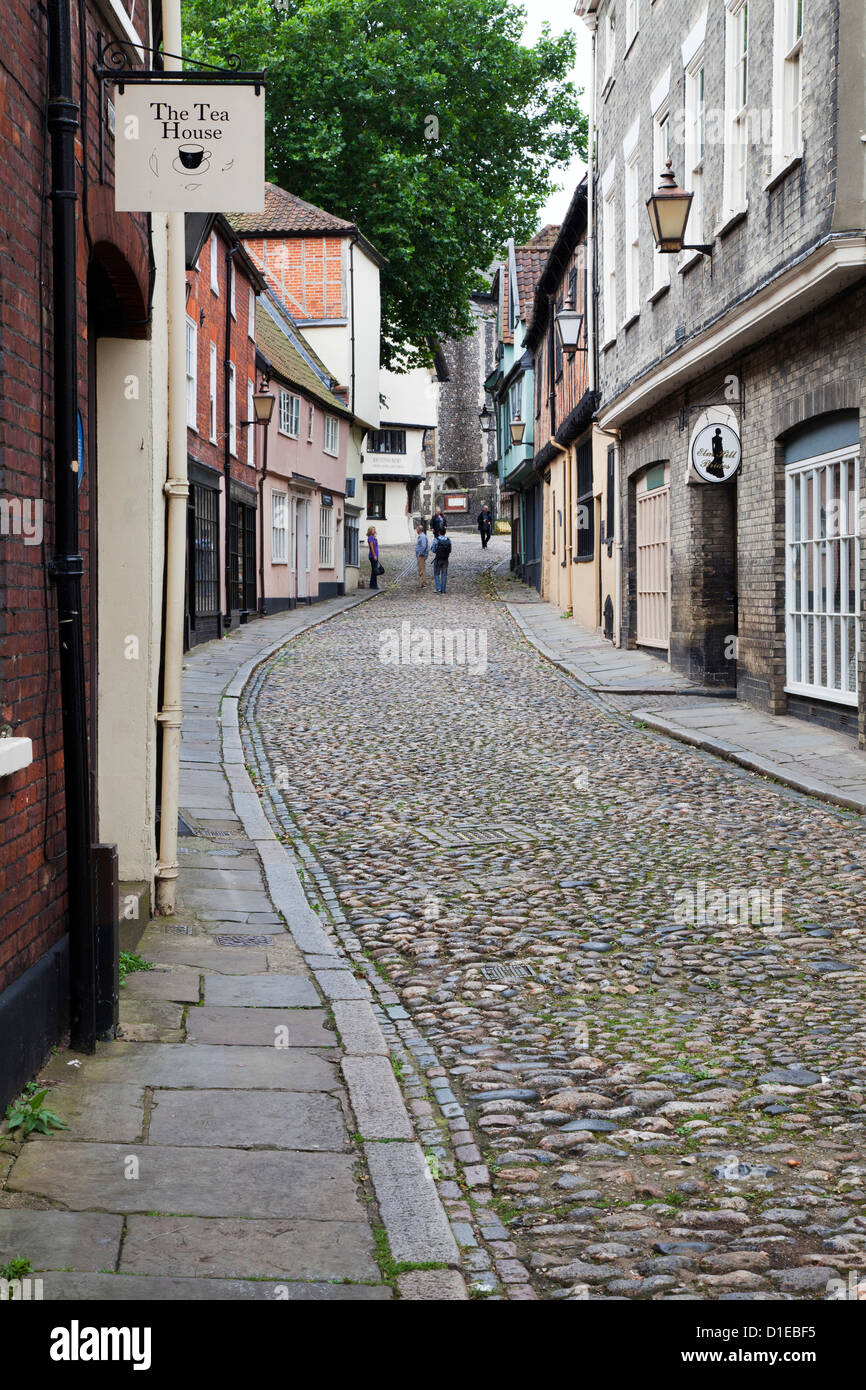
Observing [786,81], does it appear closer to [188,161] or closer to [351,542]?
[188,161]

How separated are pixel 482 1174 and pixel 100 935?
1.69 m

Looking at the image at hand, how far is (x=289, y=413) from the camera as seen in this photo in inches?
1195

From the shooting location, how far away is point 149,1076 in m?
4.36

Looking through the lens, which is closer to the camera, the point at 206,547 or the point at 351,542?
the point at 206,547

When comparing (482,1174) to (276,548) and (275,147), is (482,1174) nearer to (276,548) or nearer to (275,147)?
(276,548)

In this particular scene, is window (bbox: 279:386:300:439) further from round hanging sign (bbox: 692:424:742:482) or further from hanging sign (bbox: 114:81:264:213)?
hanging sign (bbox: 114:81:264:213)

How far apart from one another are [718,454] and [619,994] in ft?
32.1

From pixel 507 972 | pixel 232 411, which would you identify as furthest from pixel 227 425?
pixel 507 972

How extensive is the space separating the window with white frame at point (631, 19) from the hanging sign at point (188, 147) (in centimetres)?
1588

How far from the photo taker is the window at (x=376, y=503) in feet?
197

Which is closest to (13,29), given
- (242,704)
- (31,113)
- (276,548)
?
(31,113)

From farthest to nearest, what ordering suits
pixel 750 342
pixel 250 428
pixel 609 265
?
1. pixel 250 428
2. pixel 609 265
3. pixel 750 342

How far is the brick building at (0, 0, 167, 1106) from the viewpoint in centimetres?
398

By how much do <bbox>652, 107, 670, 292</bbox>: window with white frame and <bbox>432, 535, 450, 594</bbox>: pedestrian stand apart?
1558 centimetres
